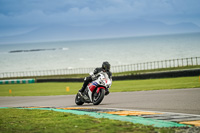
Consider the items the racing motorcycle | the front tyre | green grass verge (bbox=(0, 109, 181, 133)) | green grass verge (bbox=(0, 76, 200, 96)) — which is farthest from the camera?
green grass verge (bbox=(0, 76, 200, 96))

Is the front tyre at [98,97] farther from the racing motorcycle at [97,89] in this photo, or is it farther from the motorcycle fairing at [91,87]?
the motorcycle fairing at [91,87]

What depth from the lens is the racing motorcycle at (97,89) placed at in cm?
1287

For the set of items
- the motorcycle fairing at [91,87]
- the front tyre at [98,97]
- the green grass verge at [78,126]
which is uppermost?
the motorcycle fairing at [91,87]

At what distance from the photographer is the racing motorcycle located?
12.9m

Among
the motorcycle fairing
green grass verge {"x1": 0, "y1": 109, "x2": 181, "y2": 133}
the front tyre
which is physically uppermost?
the motorcycle fairing

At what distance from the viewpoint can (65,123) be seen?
838 cm

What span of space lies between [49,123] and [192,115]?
3474mm

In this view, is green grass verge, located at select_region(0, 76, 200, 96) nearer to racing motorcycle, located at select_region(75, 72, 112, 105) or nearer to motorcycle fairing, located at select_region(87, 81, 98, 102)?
racing motorcycle, located at select_region(75, 72, 112, 105)

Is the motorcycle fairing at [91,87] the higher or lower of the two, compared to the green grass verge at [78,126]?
higher

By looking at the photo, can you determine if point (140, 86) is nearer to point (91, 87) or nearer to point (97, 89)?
point (91, 87)

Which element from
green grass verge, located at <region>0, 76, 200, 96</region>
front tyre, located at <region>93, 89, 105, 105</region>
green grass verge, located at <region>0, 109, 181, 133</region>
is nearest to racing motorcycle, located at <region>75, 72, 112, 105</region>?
front tyre, located at <region>93, 89, 105, 105</region>

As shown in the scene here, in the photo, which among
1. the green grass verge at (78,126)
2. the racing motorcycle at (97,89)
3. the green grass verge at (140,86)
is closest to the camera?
the green grass verge at (78,126)

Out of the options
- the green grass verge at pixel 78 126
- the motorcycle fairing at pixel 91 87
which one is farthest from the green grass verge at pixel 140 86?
the green grass verge at pixel 78 126

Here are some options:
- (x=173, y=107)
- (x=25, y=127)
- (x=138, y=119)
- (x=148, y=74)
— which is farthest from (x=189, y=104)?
(x=148, y=74)
